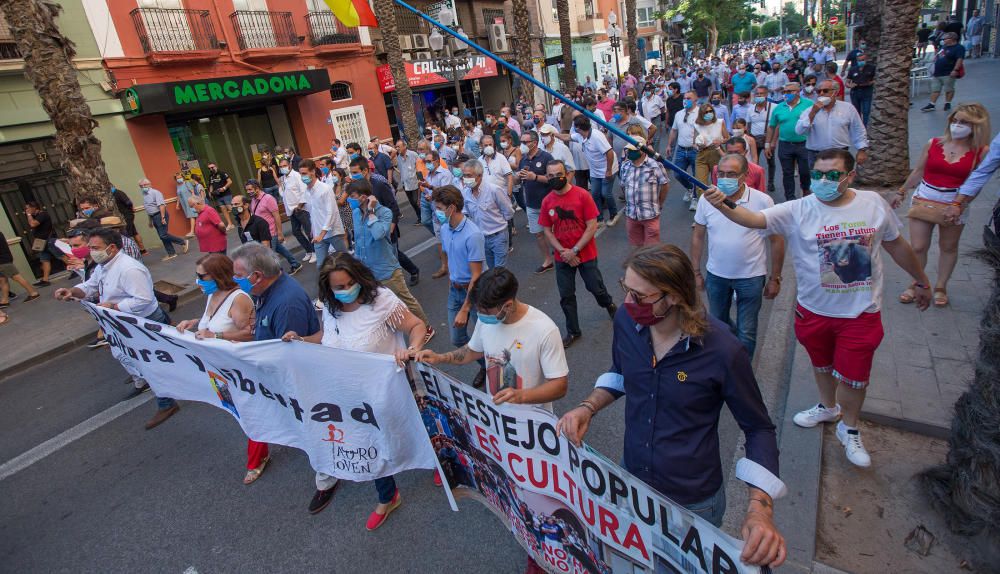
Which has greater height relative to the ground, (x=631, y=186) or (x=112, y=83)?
(x=112, y=83)

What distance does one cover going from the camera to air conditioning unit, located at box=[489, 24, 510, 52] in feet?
99.2

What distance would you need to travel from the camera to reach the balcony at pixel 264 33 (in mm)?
16203

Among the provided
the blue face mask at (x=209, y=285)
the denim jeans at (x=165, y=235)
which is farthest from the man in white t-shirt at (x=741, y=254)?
the denim jeans at (x=165, y=235)

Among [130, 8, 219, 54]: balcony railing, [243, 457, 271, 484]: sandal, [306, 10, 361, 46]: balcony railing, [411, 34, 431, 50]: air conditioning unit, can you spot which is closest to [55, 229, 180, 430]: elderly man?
[243, 457, 271, 484]: sandal

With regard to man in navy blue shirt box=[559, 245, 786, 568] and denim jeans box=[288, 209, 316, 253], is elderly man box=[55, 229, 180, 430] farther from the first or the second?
denim jeans box=[288, 209, 316, 253]

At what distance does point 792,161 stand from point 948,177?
11.9 feet

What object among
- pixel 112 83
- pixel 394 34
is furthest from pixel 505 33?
pixel 112 83

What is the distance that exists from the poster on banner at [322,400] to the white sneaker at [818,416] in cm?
244

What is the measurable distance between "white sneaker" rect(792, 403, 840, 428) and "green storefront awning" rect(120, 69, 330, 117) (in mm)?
15229

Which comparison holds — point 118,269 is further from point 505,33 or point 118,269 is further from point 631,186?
point 505,33

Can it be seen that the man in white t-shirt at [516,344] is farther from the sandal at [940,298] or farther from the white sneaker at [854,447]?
the sandal at [940,298]

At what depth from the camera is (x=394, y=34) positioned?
1636 centimetres

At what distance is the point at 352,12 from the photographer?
14.2 ft

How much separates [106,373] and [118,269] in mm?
2543
